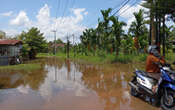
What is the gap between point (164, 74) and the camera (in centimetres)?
392

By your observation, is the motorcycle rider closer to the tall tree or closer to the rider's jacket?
the rider's jacket

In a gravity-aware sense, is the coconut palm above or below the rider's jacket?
A: above

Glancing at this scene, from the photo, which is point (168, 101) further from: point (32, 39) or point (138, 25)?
point (32, 39)

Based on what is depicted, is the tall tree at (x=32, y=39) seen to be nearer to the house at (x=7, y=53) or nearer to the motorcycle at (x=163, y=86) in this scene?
the house at (x=7, y=53)

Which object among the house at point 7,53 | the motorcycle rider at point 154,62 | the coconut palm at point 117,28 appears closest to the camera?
the motorcycle rider at point 154,62

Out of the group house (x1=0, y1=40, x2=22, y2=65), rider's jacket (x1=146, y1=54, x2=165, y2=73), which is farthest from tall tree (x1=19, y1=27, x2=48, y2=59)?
rider's jacket (x1=146, y1=54, x2=165, y2=73)

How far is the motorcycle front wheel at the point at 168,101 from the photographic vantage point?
12.3 feet

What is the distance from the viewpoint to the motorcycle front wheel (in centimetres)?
374

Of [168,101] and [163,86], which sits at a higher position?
[163,86]

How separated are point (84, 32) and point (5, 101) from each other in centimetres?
2481

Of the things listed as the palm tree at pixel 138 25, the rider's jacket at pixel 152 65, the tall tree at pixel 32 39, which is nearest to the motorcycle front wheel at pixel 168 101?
the rider's jacket at pixel 152 65

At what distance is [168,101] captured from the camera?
3.89m

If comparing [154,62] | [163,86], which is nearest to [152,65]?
[154,62]

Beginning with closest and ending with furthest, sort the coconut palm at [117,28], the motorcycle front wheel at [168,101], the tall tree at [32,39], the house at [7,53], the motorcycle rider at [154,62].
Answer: the motorcycle front wheel at [168,101]
the motorcycle rider at [154,62]
the house at [7,53]
the coconut palm at [117,28]
the tall tree at [32,39]
